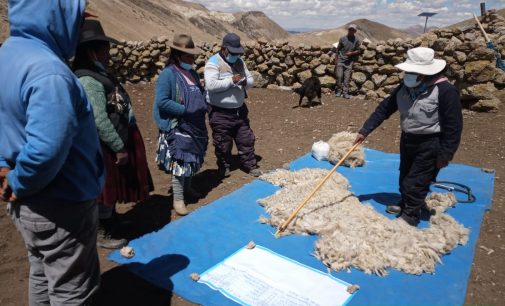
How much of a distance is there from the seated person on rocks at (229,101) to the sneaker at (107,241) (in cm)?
189

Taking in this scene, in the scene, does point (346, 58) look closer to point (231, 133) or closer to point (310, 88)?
point (310, 88)

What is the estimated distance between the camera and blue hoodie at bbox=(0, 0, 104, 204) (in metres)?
1.41

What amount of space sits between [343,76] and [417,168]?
6425mm

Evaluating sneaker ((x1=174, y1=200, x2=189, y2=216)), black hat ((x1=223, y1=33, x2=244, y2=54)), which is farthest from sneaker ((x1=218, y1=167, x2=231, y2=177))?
black hat ((x1=223, y1=33, x2=244, y2=54))

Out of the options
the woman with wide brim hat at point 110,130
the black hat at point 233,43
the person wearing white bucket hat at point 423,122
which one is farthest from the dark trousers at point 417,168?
the woman with wide brim hat at point 110,130

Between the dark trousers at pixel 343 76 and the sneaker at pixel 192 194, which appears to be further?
the dark trousers at pixel 343 76

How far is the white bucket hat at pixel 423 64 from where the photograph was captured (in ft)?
10.5

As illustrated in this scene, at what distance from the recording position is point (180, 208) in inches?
154

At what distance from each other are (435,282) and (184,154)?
2.39 metres

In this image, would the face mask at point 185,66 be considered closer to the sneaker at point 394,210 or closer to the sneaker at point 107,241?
the sneaker at point 107,241

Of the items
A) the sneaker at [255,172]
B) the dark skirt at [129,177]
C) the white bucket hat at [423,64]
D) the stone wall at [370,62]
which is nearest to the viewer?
the dark skirt at [129,177]

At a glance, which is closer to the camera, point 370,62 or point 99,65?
point 99,65

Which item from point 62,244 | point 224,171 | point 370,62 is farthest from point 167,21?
point 62,244

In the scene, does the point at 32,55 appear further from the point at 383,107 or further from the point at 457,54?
the point at 457,54
